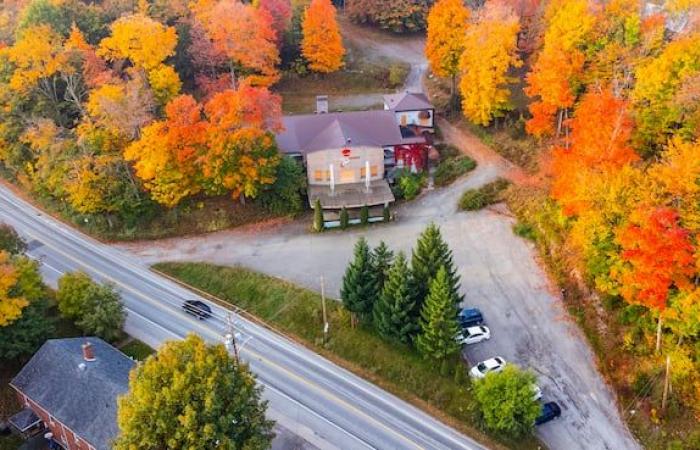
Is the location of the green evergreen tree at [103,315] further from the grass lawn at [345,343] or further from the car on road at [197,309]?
the grass lawn at [345,343]

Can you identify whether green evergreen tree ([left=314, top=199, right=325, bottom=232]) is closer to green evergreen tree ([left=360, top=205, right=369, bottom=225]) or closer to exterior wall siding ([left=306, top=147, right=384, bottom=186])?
green evergreen tree ([left=360, top=205, right=369, bottom=225])

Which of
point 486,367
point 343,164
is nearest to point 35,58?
point 343,164

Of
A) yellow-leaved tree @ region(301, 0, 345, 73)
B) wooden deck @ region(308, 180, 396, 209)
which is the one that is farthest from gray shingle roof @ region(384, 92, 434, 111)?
yellow-leaved tree @ region(301, 0, 345, 73)

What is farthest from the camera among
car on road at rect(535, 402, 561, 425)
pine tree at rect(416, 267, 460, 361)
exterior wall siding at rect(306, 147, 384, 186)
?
exterior wall siding at rect(306, 147, 384, 186)

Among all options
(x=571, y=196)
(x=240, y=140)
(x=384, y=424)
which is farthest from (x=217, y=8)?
(x=384, y=424)

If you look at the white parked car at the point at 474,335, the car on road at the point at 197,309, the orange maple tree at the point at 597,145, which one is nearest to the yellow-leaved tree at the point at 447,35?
the orange maple tree at the point at 597,145

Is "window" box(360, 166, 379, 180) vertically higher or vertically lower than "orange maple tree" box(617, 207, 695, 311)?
lower
